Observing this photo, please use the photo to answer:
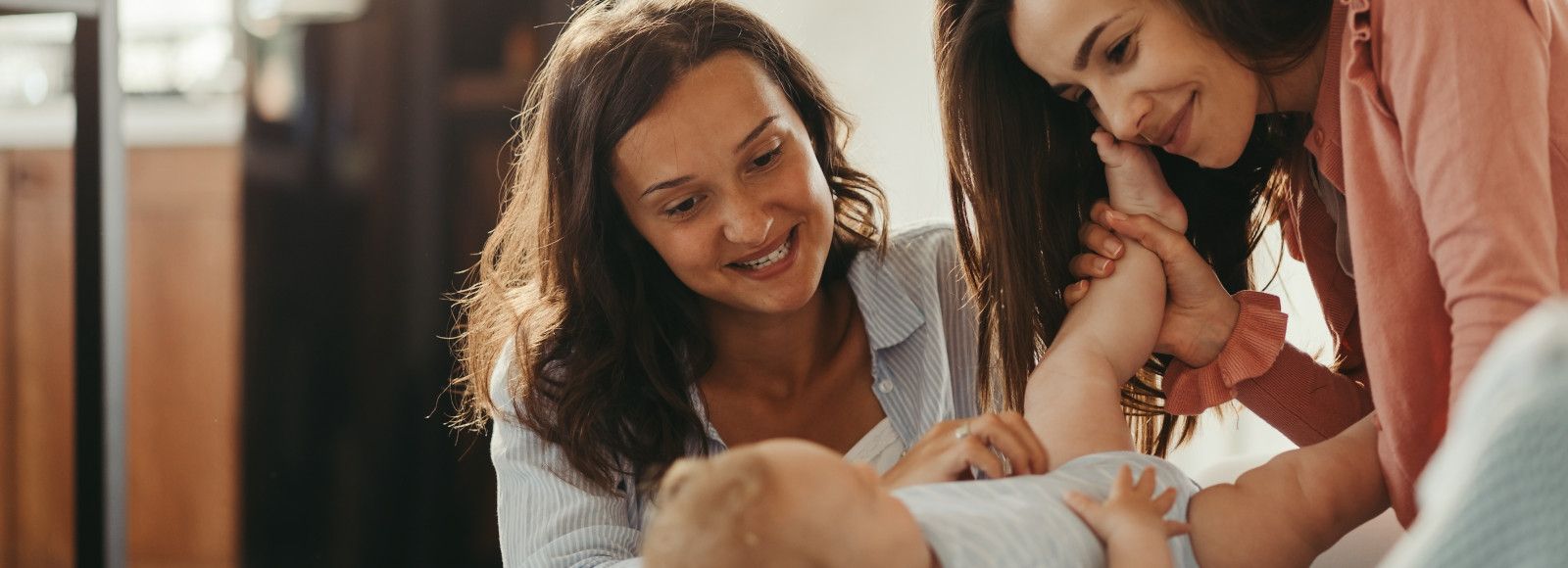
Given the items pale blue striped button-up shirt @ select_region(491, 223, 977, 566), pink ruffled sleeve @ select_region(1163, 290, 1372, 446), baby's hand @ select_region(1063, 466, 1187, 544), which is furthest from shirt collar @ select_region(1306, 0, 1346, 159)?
pale blue striped button-up shirt @ select_region(491, 223, 977, 566)

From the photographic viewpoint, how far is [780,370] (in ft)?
5.42

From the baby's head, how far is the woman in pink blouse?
0.42m

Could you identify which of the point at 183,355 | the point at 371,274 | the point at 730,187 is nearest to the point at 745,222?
the point at 730,187

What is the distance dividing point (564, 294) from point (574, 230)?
10 centimetres

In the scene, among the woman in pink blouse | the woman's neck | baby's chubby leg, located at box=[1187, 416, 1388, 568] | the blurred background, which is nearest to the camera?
the woman in pink blouse

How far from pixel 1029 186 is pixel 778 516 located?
27.1 inches

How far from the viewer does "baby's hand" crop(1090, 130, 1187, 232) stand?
135 cm

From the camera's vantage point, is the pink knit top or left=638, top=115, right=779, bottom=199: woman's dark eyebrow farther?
left=638, top=115, right=779, bottom=199: woman's dark eyebrow

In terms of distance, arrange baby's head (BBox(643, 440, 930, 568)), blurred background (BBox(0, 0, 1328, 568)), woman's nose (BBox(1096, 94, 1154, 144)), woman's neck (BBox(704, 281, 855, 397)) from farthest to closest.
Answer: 1. blurred background (BBox(0, 0, 1328, 568))
2. woman's neck (BBox(704, 281, 855, 397))
3. woman's nose (BBox(1096, 94, 1154, 144))
4. baby's head (BBox(643, 440, 930, 568))

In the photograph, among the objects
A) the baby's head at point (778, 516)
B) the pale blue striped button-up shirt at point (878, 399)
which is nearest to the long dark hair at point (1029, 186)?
the pale blue striped button-up shirt at point (878, 399)

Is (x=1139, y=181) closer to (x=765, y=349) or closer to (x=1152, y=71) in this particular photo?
(x=1152, y=71)

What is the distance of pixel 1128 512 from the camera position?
100 cm

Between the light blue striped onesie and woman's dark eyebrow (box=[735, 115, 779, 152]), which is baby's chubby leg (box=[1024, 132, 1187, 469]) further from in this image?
woman's dark eyebrow (box=[735, 115, 779, 152])

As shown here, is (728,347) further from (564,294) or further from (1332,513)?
(1332,513)
